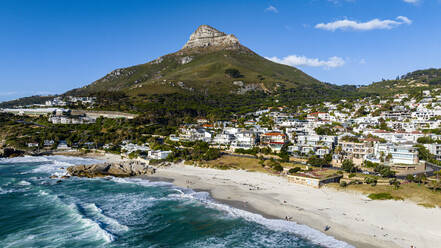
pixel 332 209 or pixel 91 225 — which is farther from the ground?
pixel 332 209

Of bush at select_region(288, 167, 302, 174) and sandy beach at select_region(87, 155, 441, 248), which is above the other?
bush at select_region(288, 167, 302, 174)

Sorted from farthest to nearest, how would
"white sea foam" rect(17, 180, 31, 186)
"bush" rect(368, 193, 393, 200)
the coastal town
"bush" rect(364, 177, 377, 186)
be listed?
1. the coastal town
2. "white sea foam" rect(17, 180, 31, 186)
3. "bush" rect(364, 177, 377, 186)
4. "bush" rect(368, 193, 393, 200)

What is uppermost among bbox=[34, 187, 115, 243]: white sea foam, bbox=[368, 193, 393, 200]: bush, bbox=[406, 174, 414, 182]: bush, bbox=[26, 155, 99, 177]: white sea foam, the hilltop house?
the hilltop house

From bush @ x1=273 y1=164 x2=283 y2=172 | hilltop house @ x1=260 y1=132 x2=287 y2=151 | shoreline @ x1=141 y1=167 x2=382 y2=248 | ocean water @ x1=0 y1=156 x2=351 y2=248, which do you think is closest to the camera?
shoreline @ x1=141 y1=167 x2=382 y2=248

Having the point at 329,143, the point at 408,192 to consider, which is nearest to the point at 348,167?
the point at 408,192

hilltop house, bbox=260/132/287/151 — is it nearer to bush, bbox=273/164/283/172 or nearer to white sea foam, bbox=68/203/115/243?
bush, bbox=273/164/283/172

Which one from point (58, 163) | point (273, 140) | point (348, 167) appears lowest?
point (58, 163)

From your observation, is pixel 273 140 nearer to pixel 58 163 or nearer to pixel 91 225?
pixel 91 225

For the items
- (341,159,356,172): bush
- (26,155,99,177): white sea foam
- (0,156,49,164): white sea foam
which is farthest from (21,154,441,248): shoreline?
(0,156,49,164): white sea foam
